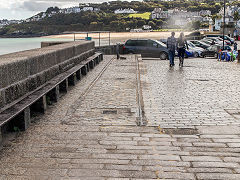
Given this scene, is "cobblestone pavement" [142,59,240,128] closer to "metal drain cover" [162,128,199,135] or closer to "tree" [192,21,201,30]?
"metal drain cover" [162,128,199,135]

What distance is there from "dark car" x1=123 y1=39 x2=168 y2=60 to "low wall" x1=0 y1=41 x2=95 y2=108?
13.6 m

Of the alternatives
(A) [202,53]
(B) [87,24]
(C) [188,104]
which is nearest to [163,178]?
(C) [188,104]

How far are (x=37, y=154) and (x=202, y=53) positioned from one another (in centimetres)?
2669

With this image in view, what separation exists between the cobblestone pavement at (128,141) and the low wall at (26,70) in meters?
0.70

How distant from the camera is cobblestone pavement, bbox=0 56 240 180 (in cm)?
448

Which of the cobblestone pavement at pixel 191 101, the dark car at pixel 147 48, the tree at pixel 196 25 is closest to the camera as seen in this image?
the cobblestone pavement at pixel 191 101

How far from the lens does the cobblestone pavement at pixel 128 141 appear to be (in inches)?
176

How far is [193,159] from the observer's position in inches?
191

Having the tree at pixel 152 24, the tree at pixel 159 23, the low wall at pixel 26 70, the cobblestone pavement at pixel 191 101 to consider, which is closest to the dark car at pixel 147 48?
the cobblestone pavement at pixel 191 101

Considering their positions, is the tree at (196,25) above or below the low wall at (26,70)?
above

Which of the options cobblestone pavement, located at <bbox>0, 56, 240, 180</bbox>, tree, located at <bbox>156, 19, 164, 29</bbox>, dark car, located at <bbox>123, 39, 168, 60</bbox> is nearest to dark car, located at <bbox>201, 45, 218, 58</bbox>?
dark car, located at <bbox>123, 39, 168, 60</bbox>

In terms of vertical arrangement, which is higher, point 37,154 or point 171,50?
point 171,50

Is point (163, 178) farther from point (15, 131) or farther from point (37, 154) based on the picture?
point (15, 131)

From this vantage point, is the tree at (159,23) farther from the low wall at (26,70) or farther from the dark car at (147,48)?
the low wall at (26,70)
